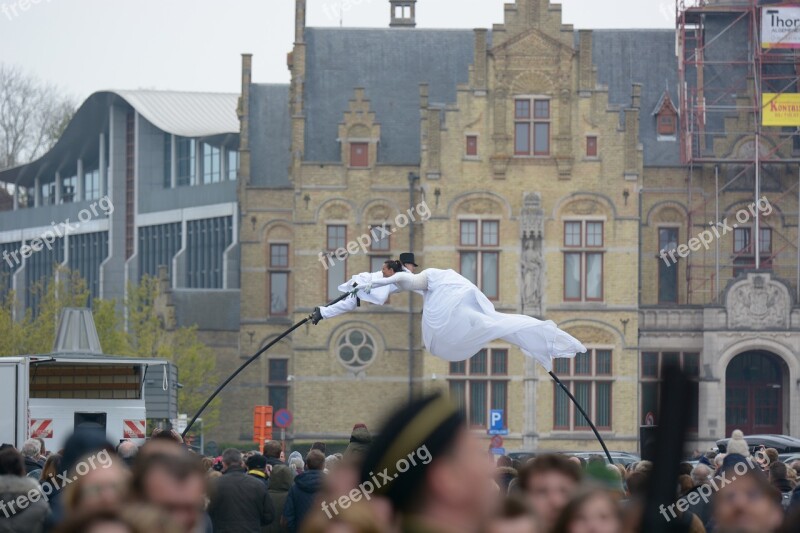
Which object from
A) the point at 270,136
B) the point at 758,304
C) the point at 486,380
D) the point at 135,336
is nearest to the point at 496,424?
the point at 486,380

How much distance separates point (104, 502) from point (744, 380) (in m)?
47.4

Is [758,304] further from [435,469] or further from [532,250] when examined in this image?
[435,469]

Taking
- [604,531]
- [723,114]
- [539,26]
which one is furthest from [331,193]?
[604,531]

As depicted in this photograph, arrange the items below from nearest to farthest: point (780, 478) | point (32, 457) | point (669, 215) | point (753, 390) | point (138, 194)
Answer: point (780, 478)
point (32, 457)
point (753, 390)
point (669, 215)
point (138, 194)

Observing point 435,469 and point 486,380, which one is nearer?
point 435,469

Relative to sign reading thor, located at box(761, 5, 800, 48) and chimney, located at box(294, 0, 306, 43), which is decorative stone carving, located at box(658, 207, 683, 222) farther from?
chimney, located at box(294, 0, 306, 43)

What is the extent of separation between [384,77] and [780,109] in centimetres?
1196

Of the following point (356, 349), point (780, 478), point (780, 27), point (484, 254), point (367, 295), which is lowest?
point (780, 478)

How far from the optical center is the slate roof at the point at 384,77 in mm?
52594

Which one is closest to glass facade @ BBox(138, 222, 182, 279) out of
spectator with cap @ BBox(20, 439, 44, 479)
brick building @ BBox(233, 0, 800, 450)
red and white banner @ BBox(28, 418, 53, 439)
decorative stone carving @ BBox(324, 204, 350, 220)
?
brick building @ BBox(233, 0, 800, 450)

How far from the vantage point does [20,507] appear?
9.58 metres

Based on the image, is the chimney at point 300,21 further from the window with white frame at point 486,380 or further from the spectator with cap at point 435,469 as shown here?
the spectator with cap at point 435,469

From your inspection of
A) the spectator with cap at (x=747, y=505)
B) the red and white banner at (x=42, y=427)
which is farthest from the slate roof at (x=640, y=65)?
the spectator with cap at (x=747, y=505)

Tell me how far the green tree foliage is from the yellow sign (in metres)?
17.6
